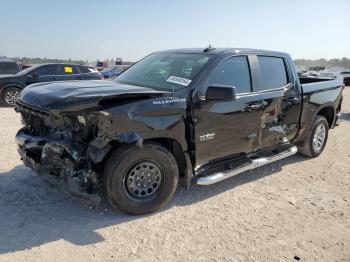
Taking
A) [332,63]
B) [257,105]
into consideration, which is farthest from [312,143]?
[332,63]

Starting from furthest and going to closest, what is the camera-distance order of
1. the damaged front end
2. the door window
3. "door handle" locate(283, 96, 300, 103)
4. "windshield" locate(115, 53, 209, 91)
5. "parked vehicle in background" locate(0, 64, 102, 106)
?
the door window < "parked vehicle in background" locate(0, 64, 102, 106) < "door handle" locate(283, 96, 300, 103) < "windshield" locate(115, 53, 209, 91) < the damaged front end

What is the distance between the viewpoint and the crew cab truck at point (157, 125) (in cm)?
383

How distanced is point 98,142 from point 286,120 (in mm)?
3264

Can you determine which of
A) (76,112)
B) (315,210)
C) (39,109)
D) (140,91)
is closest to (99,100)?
(76,112)

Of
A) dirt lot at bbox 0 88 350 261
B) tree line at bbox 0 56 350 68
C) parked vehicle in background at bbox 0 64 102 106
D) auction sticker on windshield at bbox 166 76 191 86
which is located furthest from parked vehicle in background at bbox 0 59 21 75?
tree line at bbox 0 56 350 68

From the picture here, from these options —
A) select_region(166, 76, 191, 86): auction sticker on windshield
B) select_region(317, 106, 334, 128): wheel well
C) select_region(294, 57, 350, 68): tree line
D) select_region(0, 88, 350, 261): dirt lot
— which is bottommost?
select_region(294, 57, 350, 68): tree line

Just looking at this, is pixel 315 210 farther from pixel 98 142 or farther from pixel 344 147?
pixel 344 147

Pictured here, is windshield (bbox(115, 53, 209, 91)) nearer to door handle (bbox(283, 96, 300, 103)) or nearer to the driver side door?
the driver side door

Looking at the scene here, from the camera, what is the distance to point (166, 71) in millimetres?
4910

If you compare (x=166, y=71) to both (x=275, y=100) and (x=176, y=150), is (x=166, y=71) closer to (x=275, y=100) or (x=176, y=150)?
(x=176, y=150)

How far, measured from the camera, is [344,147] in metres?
7.81

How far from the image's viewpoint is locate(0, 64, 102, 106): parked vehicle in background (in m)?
12.3

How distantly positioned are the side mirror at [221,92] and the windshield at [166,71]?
334mm

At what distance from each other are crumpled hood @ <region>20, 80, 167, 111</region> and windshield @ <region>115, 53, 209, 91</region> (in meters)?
0.44
